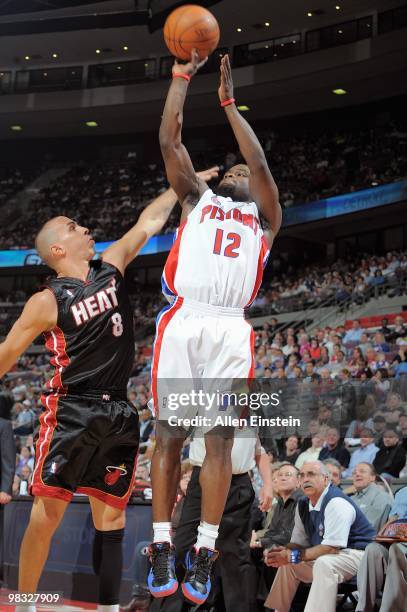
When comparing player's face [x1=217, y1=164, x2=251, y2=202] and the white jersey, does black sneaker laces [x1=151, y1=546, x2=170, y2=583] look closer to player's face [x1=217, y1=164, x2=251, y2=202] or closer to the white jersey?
the white jersey

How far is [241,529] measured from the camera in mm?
5312

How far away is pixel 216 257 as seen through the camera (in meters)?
4.43

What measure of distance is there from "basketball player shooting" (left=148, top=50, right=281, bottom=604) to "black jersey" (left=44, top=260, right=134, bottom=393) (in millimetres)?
391

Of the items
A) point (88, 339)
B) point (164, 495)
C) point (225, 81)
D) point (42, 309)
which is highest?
point (225, 81)

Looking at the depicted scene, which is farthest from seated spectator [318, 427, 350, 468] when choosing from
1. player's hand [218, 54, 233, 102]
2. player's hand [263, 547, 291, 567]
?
player's hand [218, 54, 233, 102]

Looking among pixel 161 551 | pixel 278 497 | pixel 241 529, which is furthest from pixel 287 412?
pixel 161 551

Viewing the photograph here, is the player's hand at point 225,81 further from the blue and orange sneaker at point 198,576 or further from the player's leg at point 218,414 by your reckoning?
the blue and orange sneaker at point 198,576

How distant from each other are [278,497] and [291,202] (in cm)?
1883

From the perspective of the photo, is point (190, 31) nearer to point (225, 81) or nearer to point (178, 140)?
point (225, 81)

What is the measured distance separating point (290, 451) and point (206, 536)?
3485mm

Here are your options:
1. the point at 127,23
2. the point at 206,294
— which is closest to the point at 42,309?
the point at 206,294

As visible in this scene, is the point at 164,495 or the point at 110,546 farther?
the point at 110,546

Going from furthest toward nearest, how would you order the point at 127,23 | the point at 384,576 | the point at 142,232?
the point at 127,23 → the point at 384,576 → the point at 142,232

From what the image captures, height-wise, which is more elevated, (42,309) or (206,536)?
(42,309)
